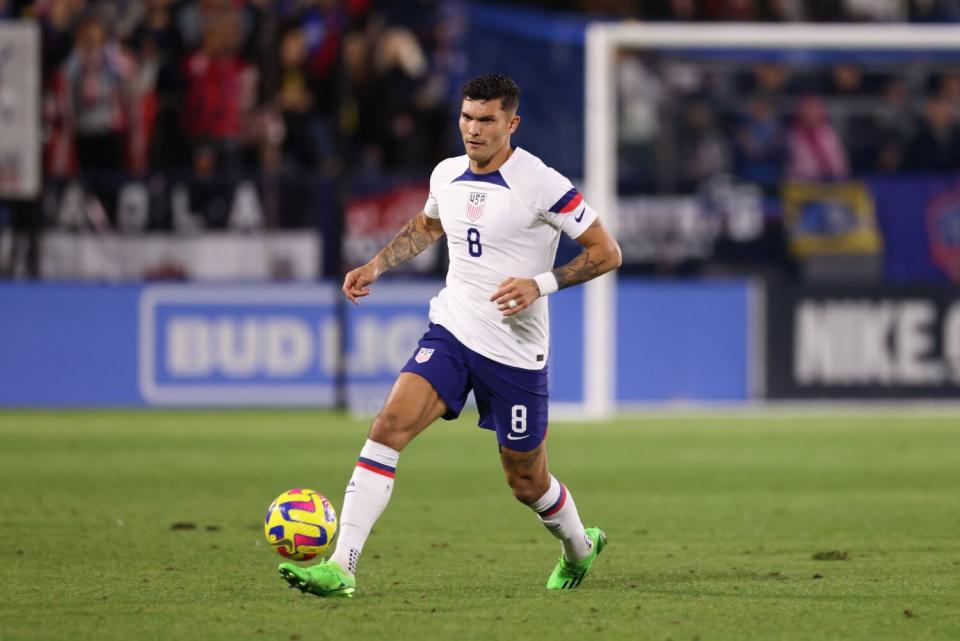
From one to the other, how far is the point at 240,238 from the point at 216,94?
80.6 inches

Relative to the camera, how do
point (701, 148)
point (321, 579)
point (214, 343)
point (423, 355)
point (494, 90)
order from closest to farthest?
point (321, 579) → point (494, 90) → point (423, 355) → point (214, 343) → point (701, 148)

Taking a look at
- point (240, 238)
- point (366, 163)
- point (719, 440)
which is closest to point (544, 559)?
point (719, 440)

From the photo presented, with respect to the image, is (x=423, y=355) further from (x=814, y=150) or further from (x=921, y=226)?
(x=814, y=150)

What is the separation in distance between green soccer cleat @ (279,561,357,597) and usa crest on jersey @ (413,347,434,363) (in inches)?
36.9

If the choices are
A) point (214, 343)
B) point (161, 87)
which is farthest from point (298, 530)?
point (161, 87)

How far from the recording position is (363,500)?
7031 mm

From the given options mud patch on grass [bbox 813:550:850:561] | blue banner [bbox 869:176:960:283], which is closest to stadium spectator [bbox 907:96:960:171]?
blue banner [bbox 869:176:960:283]

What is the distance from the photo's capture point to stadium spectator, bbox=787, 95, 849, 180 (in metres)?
19.9

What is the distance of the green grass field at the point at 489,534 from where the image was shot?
21.5 ft

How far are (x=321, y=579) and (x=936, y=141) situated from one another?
14.5m

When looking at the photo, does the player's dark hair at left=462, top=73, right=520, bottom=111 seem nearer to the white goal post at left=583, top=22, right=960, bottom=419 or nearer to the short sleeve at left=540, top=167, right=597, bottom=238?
the short sleeve at left=540, top=167, right=597, bottom=238

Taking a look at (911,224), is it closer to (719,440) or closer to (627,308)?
(627,308)

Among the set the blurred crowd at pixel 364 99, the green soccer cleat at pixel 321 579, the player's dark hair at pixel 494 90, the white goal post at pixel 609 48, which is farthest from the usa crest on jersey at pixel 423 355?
the blurred crowd at pixel 364 99

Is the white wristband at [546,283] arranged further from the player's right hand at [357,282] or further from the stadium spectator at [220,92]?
the stadium spectator at [220,92]
